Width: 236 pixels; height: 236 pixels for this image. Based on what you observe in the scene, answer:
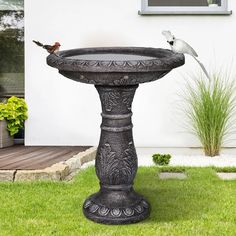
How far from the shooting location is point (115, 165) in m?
4.21

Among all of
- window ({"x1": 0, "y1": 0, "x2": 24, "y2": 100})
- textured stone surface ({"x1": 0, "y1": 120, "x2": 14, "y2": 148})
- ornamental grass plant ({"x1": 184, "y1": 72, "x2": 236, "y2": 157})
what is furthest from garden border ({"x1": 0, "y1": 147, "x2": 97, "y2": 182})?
window ({"x1": 0, "y1": 0, "x2": 24, "y2": 100})

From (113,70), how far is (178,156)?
295 centimetres

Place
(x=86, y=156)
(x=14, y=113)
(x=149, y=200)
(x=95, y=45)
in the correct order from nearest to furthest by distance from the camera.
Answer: (x=149, y=200)
(x=86, y=156)
(x=14, y=113)
(x=95, y=45)

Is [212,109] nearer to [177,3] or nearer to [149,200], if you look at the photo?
[177,3]

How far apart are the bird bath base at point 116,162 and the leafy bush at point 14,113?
293 cm

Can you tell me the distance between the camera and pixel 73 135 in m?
7.22

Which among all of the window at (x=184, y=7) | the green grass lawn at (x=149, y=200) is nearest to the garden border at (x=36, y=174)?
the green grass lawn at (x=149, y=200)

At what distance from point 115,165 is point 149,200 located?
685 millimetres

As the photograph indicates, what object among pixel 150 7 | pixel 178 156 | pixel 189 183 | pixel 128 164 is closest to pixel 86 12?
pixel 150 7

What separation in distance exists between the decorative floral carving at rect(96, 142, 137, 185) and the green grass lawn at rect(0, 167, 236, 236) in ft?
1.16

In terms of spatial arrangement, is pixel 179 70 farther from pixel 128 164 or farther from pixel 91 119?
pixel 128 164

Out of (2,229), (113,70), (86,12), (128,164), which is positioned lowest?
(2,229)

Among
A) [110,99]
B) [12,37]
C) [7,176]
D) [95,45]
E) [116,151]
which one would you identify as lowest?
[7,176]

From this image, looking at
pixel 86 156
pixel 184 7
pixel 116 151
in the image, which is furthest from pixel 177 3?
pixel 116 151
